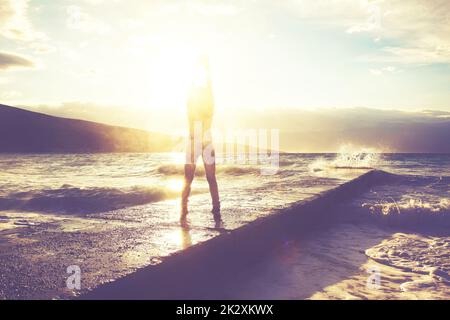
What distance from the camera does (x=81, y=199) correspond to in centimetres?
700

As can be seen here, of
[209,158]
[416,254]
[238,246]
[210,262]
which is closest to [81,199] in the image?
[209,158]

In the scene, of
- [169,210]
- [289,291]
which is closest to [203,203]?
[169,210]

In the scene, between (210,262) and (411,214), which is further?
(411,214)

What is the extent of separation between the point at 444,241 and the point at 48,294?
16.3ft

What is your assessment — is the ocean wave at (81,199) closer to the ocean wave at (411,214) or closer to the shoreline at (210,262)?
the shoreline at (210,262)

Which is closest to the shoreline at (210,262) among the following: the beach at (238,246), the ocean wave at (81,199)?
the beach at (238,246)

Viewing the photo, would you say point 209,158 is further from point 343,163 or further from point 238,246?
point 343,163

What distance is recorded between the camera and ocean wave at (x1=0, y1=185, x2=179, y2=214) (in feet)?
21.2

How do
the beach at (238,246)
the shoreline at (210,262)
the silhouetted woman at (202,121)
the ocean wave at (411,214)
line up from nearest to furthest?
the shoreline at (210,262), the beach at (238,246), the silhouetted woman at (202,121), the ocean wave at (411,214)

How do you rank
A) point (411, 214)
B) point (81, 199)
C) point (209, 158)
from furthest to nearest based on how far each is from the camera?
point (81, 199) < point (411, 214) < point (209, 158)

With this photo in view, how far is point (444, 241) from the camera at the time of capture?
16.9 feet

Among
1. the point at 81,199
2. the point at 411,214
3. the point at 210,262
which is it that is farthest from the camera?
the point at 81,199

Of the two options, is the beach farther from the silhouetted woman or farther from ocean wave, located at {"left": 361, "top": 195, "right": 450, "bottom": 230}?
the silhouetted woman

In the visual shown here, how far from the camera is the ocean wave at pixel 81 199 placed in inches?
254
